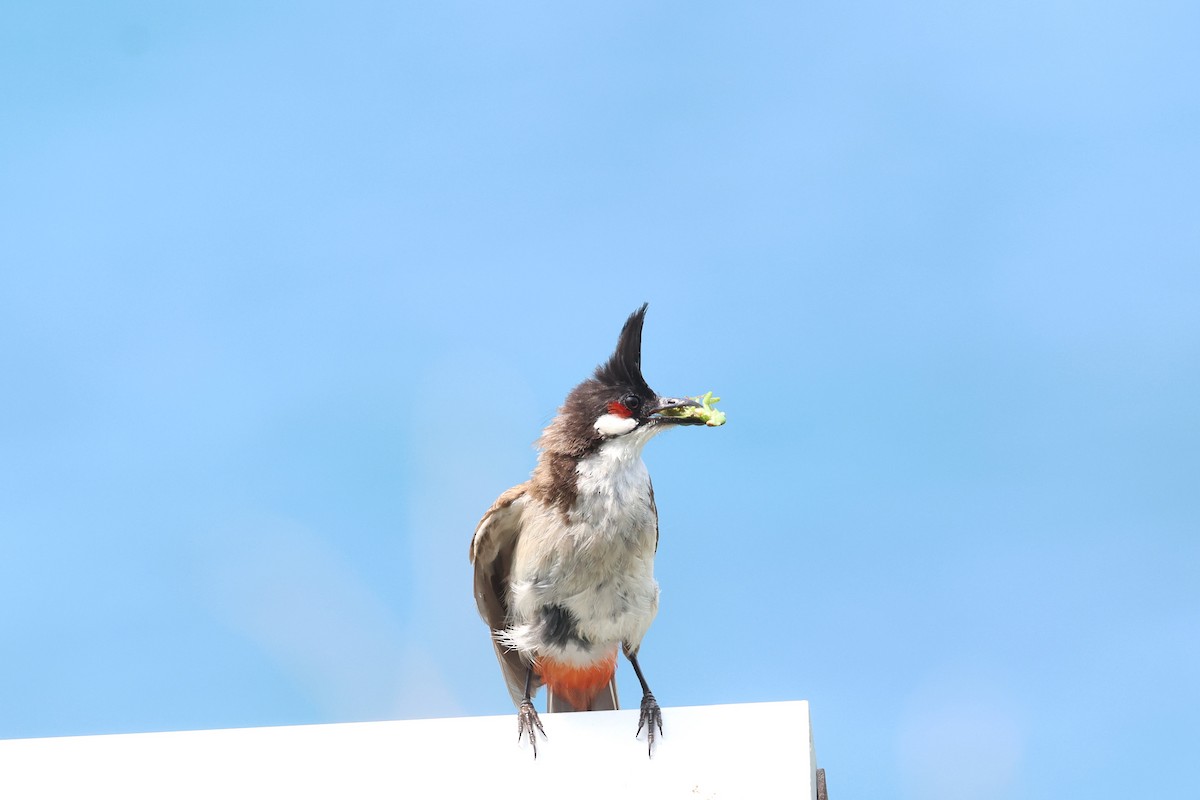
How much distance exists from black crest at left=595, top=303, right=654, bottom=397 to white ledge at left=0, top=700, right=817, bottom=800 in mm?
1539

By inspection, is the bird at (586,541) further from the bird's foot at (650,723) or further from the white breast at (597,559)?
the bird's foot at (650,723)

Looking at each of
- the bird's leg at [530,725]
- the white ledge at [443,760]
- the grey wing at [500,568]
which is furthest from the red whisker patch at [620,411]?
the white ledge at [443,760]

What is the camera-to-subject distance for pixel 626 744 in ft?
11.3

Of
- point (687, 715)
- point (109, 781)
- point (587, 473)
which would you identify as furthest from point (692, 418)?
point (109, 781)

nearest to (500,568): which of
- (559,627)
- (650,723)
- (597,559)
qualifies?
(559,627)

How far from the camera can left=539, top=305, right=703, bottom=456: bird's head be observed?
15.4ft

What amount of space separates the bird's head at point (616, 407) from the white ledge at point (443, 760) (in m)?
1.32

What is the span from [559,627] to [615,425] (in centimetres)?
75

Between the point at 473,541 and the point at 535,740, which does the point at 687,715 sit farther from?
the point at 473,541

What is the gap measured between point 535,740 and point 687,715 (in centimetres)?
41

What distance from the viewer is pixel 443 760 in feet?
11.4

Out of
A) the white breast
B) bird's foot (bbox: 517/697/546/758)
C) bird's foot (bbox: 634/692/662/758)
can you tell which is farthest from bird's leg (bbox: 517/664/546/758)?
the white breast

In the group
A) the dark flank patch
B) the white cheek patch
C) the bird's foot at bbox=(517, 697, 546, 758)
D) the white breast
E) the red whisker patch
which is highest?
the red whisker patch

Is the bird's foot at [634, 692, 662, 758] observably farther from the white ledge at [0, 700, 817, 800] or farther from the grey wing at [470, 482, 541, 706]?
the grey wing at [470, 482, 541, 706]
